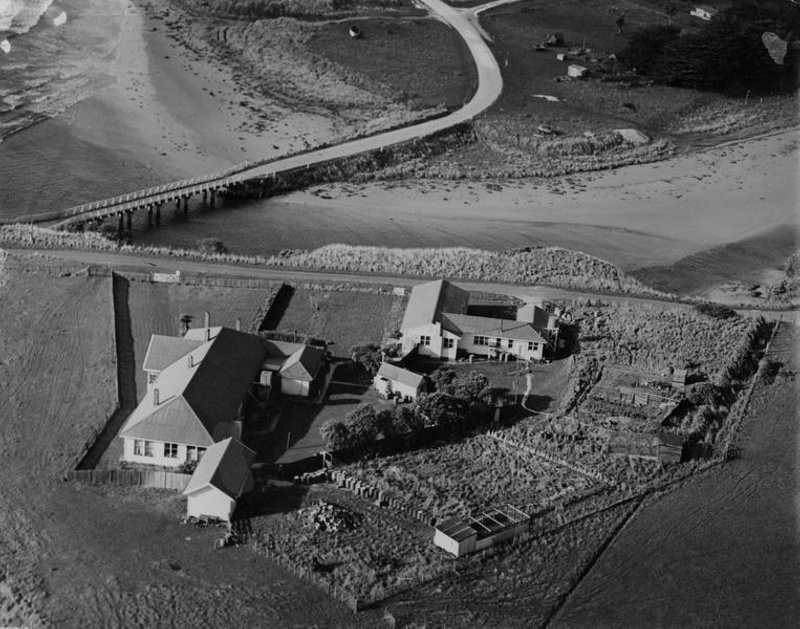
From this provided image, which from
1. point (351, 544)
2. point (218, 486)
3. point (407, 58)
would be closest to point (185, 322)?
point (218, 486)

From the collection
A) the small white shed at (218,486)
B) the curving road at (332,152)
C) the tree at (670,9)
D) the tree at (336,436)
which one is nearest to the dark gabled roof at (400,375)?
the tree at (336,436)

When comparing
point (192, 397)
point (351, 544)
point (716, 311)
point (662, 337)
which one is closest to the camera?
point (351, 544)

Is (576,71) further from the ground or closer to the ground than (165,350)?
further from the ground

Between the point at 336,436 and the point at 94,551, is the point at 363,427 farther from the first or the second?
the point at 94,551

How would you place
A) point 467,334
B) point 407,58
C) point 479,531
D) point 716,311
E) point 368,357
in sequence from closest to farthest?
point 479,531 → point 368,357 → point 467,334 → point 716,311 → point 407,58

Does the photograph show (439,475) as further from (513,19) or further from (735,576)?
(513,19)

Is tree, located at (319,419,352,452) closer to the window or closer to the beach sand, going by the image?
the window
